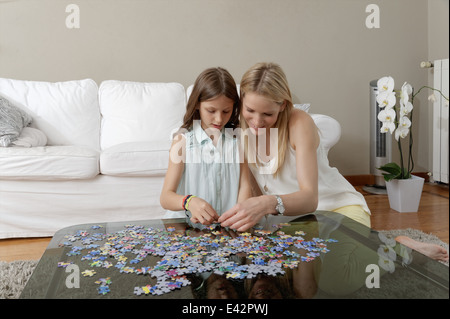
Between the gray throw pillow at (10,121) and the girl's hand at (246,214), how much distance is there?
2.06 metres

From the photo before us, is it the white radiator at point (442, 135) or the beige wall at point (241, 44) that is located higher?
the beige wall at point (241, 44)

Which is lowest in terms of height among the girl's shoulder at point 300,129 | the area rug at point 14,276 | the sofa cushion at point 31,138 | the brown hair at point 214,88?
the area rug at point 14,276

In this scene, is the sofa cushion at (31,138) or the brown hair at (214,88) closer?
the brown hair at (214,88)

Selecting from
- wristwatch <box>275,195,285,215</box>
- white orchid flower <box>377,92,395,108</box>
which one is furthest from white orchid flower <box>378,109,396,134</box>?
wristwatch <box>275,195,285,215</box>

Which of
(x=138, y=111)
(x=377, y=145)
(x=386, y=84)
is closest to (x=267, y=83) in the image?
(x=386, y=84)

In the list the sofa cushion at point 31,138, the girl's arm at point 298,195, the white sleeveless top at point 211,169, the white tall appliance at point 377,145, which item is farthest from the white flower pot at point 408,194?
the sofa cushion at point 31,138

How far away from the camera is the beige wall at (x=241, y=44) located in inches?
145

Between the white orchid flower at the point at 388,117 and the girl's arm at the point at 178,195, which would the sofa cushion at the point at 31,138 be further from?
the white orchid flower at the point at 388,117

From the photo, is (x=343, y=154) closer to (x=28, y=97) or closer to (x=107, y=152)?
(x=107, y=152)

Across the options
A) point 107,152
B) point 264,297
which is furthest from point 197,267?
point 107,152

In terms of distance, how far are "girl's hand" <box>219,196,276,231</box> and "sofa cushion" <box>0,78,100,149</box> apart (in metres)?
2.38

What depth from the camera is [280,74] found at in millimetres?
1429

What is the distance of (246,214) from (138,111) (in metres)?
→ 2.35
